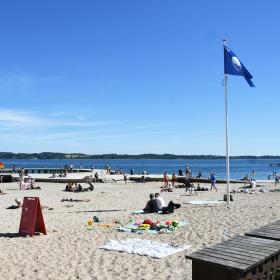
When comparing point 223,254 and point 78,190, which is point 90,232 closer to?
point 223,254

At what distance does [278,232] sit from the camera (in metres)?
6.98

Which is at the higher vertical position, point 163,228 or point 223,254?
point 223,254

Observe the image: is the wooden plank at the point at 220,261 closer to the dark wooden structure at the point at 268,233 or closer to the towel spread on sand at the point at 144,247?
the dark wooden structure at the point at 268,233

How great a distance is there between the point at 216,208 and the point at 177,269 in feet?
31.7

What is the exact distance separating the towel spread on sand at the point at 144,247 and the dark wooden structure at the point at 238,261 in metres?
3.99

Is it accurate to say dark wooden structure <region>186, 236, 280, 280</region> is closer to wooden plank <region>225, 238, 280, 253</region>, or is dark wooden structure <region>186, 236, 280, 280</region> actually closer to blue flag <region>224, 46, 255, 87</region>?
wooden plank <region>225, 238, 280, 253</region>

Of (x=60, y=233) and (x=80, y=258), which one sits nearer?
(x=80, y=258)

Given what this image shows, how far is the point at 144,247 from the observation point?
10.6 m

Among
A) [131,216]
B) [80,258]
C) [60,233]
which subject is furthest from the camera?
[131,216]

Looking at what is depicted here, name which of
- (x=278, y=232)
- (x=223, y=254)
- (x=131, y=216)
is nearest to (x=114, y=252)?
(x=278, y=232)

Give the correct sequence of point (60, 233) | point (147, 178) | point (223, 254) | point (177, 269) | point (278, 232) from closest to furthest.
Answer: point (223, 254), point (278, 232), point (177, 269), point (60, 233), point (147, 178)

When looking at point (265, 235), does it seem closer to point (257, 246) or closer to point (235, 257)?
point (257, 246)

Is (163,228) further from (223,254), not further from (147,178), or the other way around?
(147,178)

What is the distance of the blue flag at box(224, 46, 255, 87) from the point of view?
18.3 m
